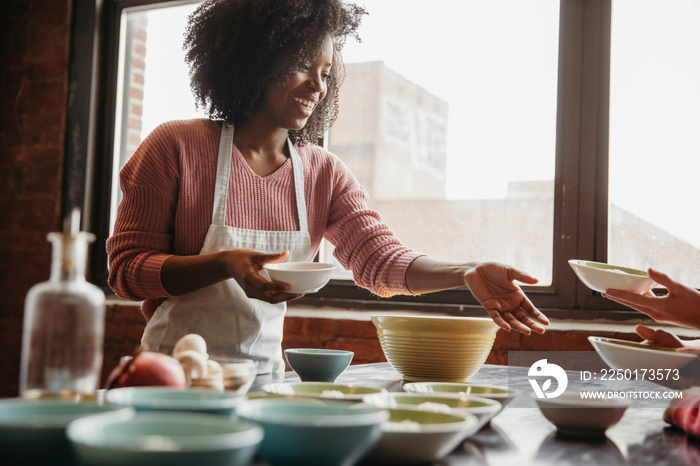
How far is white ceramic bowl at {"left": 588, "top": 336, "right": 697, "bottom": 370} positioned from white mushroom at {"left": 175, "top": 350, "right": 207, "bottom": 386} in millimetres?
671

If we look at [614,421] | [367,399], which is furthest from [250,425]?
[614,421]

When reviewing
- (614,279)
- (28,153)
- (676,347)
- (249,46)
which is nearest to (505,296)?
(614,279)

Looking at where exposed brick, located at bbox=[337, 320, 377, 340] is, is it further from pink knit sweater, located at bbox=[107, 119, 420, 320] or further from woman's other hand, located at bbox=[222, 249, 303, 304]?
woman's other hand, located at bbox=[222, 249, 303, 304]

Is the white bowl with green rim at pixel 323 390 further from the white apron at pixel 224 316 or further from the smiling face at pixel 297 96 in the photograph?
the smiling face at pixel 297 96

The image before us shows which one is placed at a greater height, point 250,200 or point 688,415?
point 250,200

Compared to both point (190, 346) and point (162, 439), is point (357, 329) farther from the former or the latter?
point (162, 439)

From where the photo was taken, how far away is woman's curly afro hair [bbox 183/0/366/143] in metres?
1.75

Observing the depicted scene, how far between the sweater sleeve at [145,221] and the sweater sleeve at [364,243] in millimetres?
458

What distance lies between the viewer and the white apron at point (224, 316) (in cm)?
157

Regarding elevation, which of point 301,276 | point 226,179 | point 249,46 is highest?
point 249,46

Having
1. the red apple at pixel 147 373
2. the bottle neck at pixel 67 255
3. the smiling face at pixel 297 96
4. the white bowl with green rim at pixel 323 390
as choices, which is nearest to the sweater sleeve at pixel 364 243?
the smiling face at pixel 297 96

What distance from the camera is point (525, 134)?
98.5 inches

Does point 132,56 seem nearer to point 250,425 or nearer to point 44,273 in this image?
point 44,273

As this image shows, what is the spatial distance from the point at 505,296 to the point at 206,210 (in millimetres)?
736
